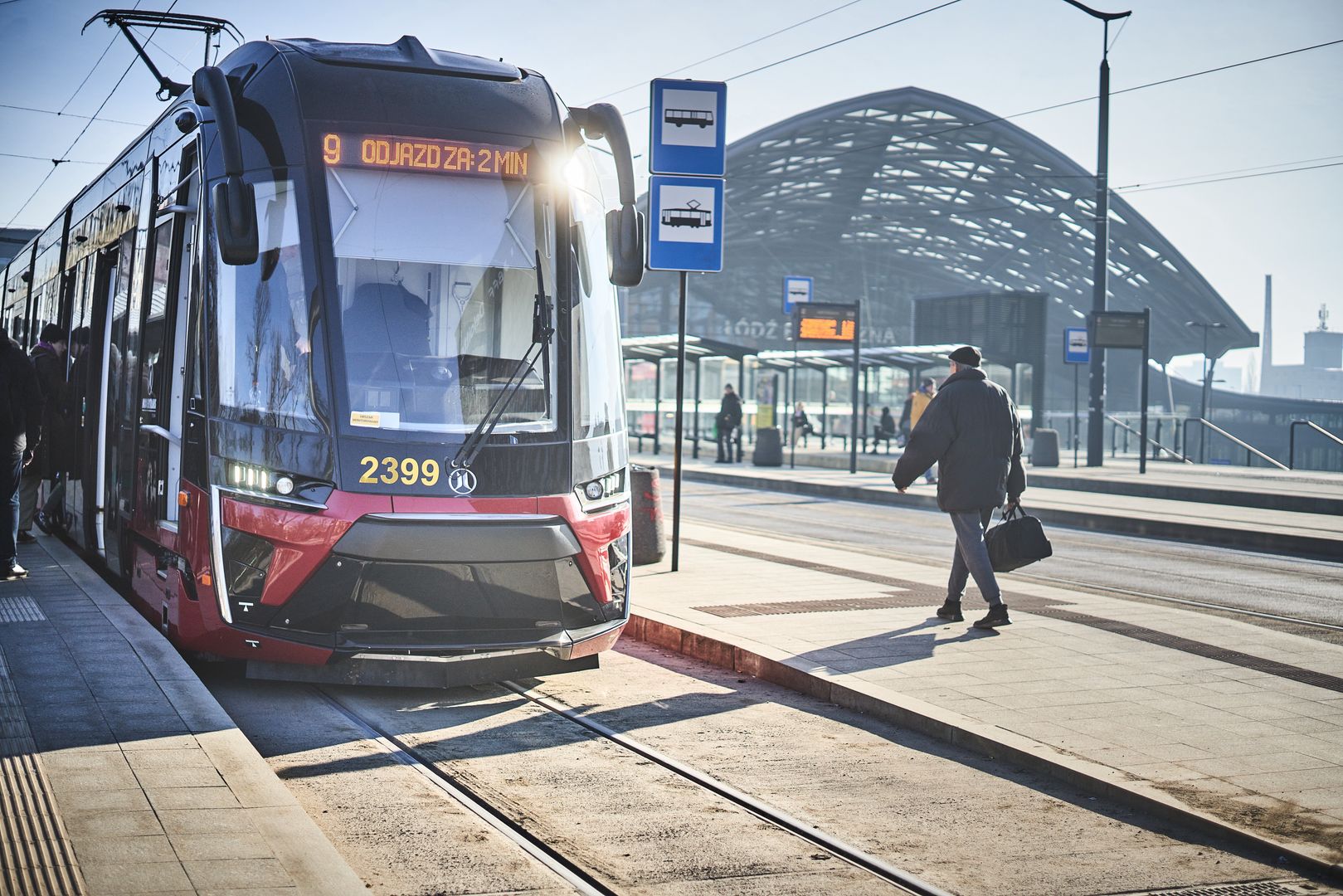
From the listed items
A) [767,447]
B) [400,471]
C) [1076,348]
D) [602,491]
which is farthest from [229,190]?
[1076,348]

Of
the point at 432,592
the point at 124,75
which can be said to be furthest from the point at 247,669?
the point at 124,75

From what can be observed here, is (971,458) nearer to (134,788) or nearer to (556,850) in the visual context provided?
(556,850)

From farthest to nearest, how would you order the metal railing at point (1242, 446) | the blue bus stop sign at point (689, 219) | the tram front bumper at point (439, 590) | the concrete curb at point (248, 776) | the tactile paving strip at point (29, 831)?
the metal railing at point (1242, 446), the blue bus stop sign at point (689, 219), the tram front bumper at point (439, 590), the concrete curb at point (248, 776), the tactile paving strip at point (29, 831)

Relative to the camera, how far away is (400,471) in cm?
673

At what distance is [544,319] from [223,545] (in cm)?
187

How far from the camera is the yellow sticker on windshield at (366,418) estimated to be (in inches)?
266

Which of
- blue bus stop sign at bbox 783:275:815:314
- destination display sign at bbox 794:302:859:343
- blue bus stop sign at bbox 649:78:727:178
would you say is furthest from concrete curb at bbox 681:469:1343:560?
blue bus stop sign at bbox 783:275:815:314

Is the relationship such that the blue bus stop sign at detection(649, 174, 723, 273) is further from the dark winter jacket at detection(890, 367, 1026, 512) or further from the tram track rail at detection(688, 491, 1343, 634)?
the tram track rail at detection(688, 491, 1343, 634)

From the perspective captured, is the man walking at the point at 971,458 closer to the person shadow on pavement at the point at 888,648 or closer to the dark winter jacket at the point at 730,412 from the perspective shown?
the person shadow on pavement at the point at 888,648

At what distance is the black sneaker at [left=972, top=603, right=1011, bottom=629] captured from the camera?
910 centimetres

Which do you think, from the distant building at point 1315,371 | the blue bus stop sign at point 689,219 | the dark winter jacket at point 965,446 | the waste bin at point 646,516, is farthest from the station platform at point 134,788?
the distant building at point 1315,371

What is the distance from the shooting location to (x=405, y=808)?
523 cm

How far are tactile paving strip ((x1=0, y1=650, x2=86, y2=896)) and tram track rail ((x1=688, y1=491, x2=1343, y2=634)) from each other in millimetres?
8219

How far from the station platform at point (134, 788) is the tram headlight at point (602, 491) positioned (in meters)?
1.98
